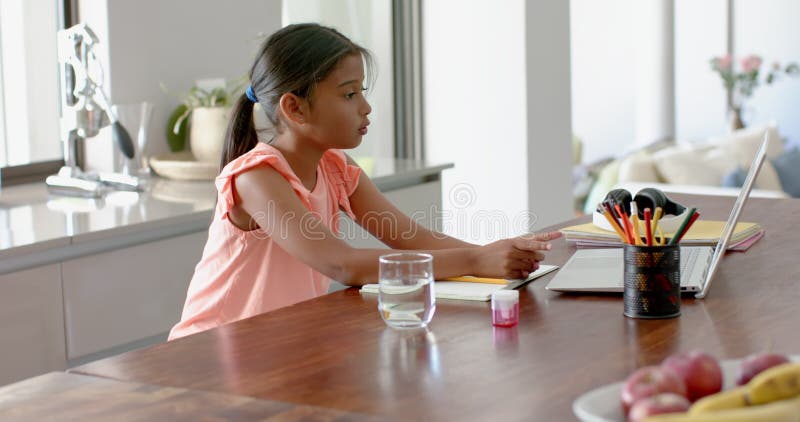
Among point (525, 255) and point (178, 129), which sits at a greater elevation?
point (178, 129)

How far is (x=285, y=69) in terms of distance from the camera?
2182 millimetres

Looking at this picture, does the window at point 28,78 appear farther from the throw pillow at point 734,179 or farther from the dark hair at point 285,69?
the throw pillow at point 734,179

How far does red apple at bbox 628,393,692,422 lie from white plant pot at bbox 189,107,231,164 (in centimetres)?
225

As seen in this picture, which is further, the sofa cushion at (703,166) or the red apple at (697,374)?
the sofa cushion at (703,166)

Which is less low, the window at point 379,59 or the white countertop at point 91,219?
the window at point 379,59

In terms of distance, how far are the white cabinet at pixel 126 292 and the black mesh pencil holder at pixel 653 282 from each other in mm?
1257

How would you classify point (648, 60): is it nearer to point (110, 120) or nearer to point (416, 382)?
point (110, 120)

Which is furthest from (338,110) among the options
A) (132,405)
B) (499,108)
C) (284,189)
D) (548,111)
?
(548,111)

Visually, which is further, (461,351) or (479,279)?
(479,279)

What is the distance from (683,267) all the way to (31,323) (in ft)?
4.24

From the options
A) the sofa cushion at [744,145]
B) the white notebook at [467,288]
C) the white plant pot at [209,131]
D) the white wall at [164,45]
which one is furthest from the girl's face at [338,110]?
the sofa cushion at [744,145]

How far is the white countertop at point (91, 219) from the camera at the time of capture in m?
2.29

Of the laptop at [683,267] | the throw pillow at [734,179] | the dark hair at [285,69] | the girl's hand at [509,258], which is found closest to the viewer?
the laptop at [683,267]

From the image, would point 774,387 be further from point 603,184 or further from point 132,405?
point 603,184
